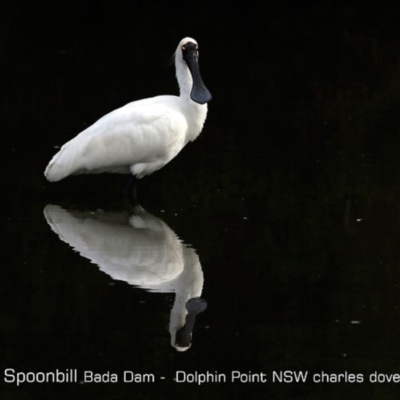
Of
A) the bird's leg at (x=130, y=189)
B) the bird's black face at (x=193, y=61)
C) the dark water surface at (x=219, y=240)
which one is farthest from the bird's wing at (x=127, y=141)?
the bird's black face at (x=193, y=61)

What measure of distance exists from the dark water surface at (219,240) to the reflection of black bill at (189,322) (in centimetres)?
5

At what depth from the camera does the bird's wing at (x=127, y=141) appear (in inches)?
494

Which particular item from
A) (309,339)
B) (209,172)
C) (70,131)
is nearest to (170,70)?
(70,131)

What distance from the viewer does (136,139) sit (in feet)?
41.5

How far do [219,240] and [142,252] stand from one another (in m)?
0.77

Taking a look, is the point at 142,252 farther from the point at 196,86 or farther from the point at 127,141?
the point at 196,86

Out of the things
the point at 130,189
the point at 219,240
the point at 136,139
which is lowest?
the point at 130,189

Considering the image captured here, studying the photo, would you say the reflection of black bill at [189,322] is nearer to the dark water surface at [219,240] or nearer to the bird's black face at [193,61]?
the dark water surface at [219,240]

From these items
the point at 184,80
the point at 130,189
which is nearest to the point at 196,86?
the point at 184,80

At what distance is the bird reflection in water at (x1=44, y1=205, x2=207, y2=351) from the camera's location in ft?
30.0

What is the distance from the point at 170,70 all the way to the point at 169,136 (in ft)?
28.7

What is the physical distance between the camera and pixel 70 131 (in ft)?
51.6

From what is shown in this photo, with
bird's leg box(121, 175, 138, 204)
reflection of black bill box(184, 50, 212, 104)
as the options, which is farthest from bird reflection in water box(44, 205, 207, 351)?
reflection of black bill box(184, 50, 212, 104)

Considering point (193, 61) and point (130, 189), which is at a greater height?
point (193, 61)
